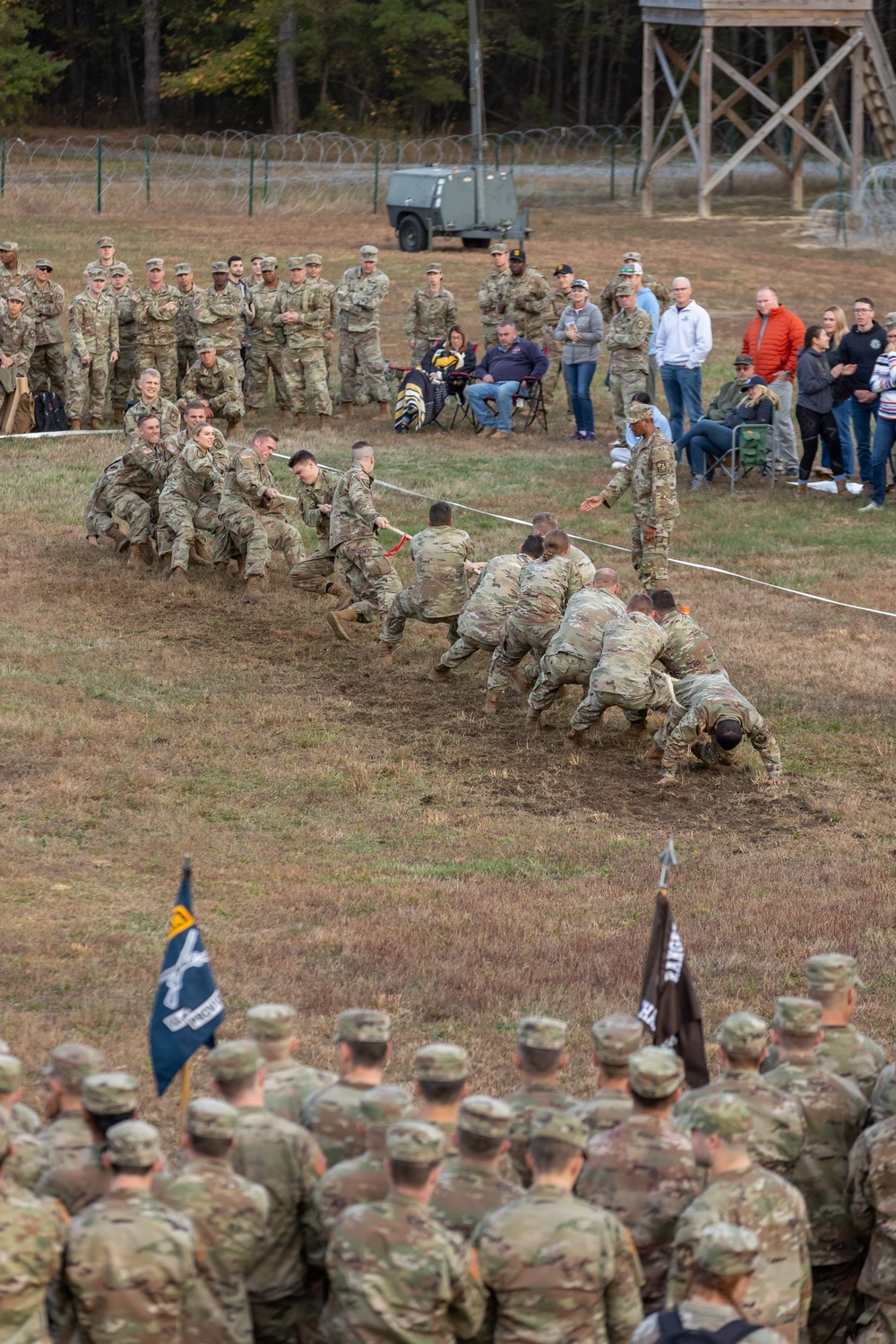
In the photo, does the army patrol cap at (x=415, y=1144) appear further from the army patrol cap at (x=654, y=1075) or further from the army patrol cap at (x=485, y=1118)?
the army patrol cap at (x=654, y=1075)

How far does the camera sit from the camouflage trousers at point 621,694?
12.1m

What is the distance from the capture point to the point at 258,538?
51.2ft

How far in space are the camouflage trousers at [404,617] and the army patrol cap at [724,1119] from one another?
28.9 ft

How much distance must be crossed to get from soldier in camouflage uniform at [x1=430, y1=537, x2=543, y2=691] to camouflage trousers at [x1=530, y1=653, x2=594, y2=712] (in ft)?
1.92

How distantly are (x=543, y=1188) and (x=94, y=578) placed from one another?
470 inches

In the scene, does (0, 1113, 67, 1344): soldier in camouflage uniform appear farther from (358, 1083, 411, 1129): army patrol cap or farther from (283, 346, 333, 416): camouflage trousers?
(283, 346, 333, 416): camouflage trousers

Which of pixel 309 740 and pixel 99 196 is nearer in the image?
pixel 309 740

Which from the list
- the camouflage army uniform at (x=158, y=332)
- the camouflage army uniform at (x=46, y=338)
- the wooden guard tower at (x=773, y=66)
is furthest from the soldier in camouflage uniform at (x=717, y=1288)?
the wooden guard tower at (x=773, y=66)

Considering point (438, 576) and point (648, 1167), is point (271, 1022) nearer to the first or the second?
point (648, 1167)

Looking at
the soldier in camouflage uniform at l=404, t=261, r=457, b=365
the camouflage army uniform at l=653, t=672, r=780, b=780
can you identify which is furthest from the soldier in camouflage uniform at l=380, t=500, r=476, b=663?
the soldier in camouflage uniform at l=404, t=261, r=457, b=365

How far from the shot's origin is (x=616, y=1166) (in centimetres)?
548

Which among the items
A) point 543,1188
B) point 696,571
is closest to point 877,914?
point 543,1188

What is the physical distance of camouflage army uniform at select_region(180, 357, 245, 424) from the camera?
1955cm

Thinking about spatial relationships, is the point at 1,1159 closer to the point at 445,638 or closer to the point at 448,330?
the point at 445,638
